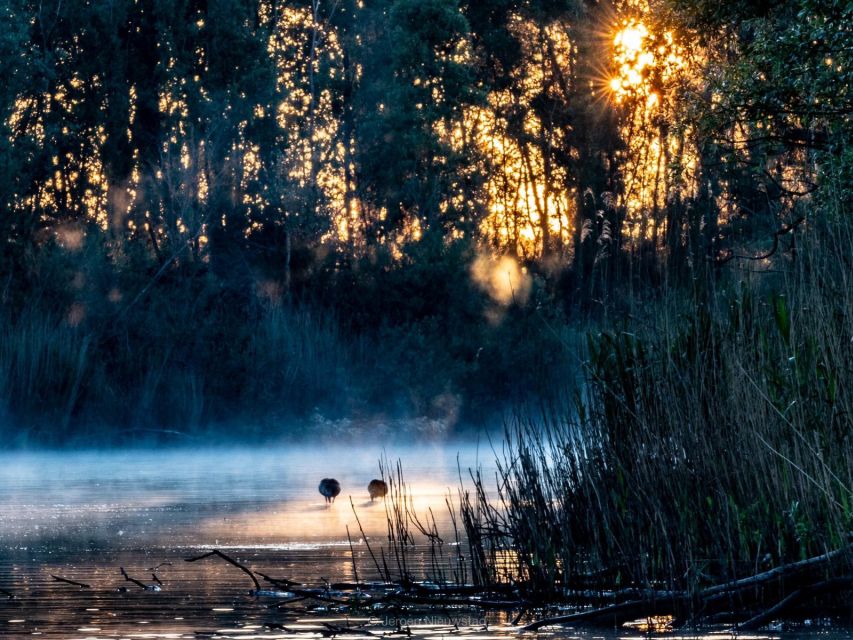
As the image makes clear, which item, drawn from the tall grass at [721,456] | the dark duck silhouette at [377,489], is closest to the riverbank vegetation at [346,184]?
the dark duck silhouette at [377,489]

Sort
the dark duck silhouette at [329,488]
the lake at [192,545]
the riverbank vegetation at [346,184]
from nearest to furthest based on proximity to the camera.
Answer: the lake at [192,545] → the dark duck silhouette at [329,488] → the riverbank vegetation at [346,184]

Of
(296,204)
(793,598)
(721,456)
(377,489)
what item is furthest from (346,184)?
(793,598)

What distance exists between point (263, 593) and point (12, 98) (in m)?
21.5

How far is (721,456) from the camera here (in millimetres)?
6719

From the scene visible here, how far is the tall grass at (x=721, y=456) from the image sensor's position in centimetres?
632

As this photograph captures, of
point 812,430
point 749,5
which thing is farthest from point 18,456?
point 812,430

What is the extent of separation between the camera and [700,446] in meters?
6.76

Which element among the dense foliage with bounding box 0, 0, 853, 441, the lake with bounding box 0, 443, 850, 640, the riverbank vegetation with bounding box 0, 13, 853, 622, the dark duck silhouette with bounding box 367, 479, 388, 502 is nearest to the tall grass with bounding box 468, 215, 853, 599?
the lake with bounding box 0, 443, 850, 640

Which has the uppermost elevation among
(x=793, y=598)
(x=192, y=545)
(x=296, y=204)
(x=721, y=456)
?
(x=296, y=204)

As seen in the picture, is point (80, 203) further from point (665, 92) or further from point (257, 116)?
point (665, 92)

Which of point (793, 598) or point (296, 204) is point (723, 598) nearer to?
point (793, 598)

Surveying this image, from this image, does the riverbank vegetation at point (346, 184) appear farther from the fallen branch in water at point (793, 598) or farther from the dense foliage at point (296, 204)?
the fallen branch in water at point (793, 598)

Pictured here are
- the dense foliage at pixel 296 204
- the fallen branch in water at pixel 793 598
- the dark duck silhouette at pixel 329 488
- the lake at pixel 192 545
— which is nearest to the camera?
the fallen branch in water at pixel 793 598

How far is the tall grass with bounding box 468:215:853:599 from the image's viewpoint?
6.32 metres
